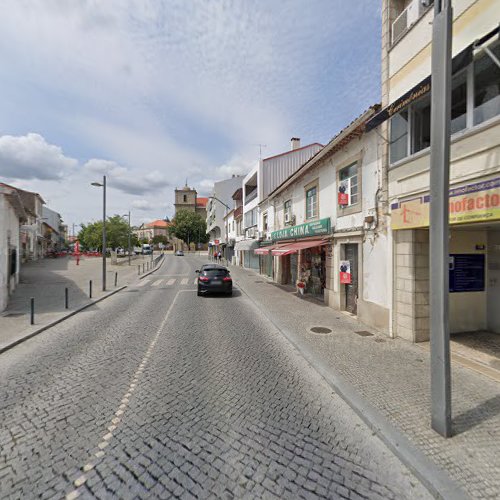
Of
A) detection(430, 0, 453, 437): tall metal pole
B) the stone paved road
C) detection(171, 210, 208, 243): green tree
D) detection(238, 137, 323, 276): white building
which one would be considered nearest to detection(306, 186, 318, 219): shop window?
detection(238, 137, 323, 276): white building

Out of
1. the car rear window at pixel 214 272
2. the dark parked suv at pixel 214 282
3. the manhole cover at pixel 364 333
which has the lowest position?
the manhole cover at pixel 364 333

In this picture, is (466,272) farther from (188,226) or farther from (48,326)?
(188,226)

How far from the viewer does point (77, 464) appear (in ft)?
9.91

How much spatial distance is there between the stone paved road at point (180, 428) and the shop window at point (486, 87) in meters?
5.73

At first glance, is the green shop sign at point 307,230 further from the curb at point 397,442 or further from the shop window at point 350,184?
the curb at point 397,442

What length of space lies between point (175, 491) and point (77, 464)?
1197 mm

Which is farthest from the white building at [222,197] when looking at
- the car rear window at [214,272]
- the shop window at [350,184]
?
the shop window at [350,184]

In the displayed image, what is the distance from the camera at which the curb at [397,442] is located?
2.69m

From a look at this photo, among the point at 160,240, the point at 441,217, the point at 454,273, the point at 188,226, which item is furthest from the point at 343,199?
the point at 160,240

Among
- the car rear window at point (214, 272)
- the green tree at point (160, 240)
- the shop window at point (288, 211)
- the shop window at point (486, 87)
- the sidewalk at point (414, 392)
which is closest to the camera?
the sidewalk at point (414, 392)

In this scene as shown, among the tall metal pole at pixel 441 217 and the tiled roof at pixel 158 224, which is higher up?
the tiled roof at pixel 158 224

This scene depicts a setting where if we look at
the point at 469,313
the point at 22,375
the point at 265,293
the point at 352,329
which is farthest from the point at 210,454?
the point at 265,293

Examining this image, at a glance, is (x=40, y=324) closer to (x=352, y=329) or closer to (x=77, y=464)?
(x=77, y=464)

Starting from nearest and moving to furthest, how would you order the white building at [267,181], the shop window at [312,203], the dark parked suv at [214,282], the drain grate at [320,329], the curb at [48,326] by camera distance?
the curb at [48,326] → the drain grate at [320,329] → the shop window at [312,203] → the dark parked suv at [214,282] → the white building at [267,181]
